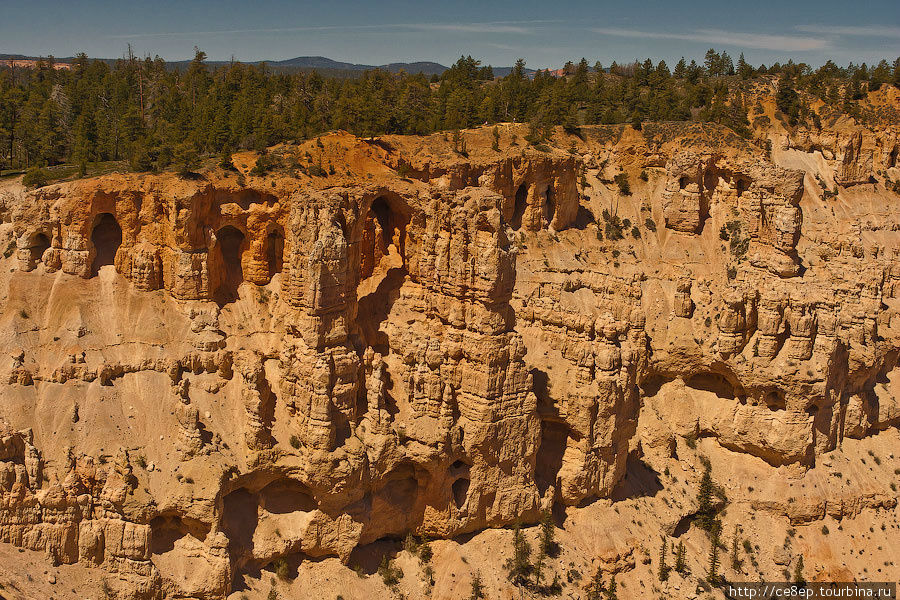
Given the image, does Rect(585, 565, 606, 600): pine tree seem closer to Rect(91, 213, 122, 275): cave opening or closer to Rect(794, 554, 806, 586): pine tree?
Rect(794, 554, 806, 586): pine tree

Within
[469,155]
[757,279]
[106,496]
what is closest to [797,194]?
[757,279]

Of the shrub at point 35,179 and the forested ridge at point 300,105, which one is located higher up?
the forested ridge at point 300,105

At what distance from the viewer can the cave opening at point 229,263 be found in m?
44.2

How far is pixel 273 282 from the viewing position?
1773 inches

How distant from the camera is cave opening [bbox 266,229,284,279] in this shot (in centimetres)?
4506

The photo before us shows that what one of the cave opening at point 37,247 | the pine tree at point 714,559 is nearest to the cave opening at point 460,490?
the pine tree at point 714,559

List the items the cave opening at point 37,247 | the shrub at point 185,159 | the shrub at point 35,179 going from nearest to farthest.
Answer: the cave opening at point 37,247 → the shrub at point 185,159 → the shrub at point 35,179

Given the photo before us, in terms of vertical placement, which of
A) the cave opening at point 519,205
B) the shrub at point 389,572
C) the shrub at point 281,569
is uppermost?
the cave opening at point 519,205

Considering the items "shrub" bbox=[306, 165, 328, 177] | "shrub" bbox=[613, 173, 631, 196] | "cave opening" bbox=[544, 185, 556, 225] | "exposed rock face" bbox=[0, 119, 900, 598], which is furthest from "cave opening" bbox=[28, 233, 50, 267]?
"shrub" bbox=[613, 173, 631, 196]

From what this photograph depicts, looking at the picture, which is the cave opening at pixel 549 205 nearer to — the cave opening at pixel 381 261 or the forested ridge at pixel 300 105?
the forested ridge at pixel 300 105

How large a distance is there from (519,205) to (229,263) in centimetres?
2841

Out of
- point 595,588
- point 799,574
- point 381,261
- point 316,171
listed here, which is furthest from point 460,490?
point 316,171

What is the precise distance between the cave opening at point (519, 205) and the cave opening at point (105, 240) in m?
31.6

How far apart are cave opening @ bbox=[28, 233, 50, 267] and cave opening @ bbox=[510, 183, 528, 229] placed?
34774 millimetres
